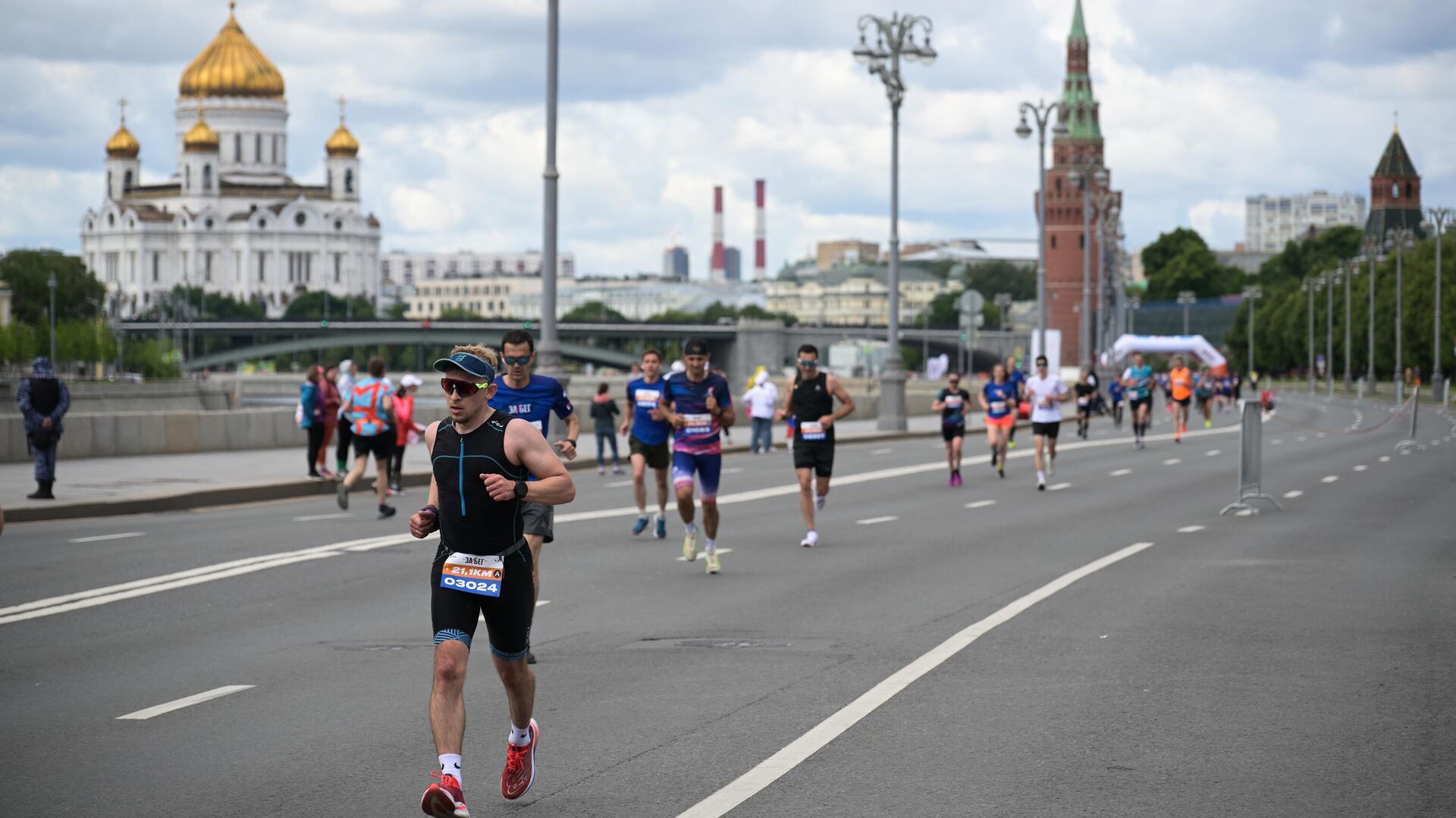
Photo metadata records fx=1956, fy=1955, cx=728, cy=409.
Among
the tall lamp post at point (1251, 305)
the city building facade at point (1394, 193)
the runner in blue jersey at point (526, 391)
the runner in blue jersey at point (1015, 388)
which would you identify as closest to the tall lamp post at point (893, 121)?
the runner in blue jersey at point (1015, 388)

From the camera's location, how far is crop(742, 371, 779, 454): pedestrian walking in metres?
35.3

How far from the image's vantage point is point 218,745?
8031 millimetres

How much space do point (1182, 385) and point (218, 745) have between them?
33.9 meters

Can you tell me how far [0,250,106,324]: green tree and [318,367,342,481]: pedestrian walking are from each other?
124103mm

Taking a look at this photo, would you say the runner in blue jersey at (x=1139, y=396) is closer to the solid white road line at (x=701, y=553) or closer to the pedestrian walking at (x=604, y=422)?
the pedestrian walking at (x=604, y=422)

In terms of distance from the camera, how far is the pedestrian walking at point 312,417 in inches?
989

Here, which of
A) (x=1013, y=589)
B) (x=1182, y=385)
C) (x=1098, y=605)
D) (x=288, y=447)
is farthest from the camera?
(x=1182, y=385)

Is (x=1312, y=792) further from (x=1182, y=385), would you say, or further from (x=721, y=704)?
(x=1182, y=385)

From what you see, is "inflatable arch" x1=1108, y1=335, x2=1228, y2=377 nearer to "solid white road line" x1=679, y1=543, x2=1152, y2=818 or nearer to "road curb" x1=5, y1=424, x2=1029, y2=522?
"road curb" x1=5, y1=424, x2=1029, y2=522

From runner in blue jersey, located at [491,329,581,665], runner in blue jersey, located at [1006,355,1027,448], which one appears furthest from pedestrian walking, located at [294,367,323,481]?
runner in blue jersey, located at [491,329,581,665]

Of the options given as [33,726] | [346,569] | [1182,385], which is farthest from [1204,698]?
[1182,385]

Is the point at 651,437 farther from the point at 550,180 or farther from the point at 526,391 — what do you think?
the point at 550,180

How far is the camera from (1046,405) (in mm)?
26344

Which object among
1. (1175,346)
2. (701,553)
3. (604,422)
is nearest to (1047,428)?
(604,422)
